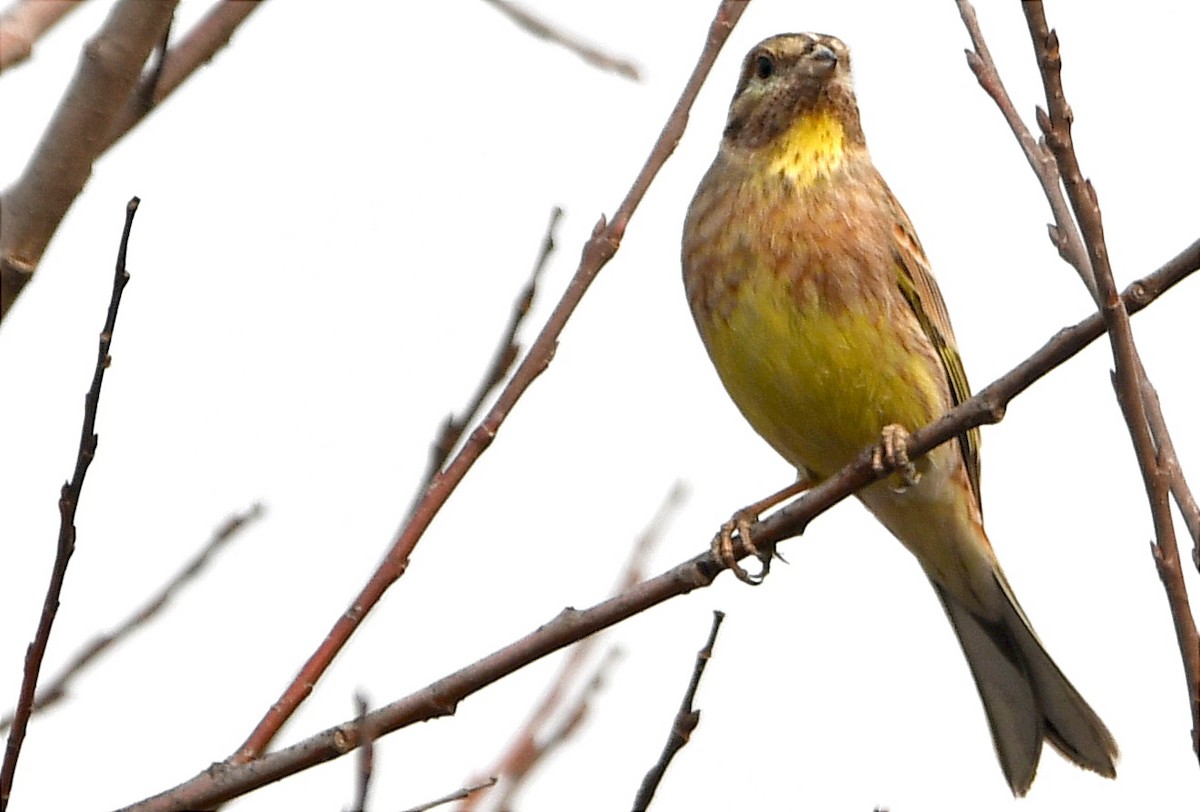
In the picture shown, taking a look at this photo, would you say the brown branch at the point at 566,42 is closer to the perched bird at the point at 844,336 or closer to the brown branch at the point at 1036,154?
the brown branch at the point at 1036,154

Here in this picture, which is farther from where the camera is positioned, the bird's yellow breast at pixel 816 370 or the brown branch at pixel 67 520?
the bird's yellow breast at pixel 816 370

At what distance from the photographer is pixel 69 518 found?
2.85 metres

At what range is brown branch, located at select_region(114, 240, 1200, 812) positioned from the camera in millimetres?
2980

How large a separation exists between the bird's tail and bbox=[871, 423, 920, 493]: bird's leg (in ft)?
2.62

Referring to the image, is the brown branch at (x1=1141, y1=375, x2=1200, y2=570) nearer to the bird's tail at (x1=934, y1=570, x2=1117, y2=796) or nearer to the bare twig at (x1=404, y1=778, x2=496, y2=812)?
the bare twig at (x1=404, y1=778, x2=496, y2=812)

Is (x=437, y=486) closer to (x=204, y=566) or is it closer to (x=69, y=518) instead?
(x=204, y=566)

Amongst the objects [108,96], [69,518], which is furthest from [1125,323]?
[69,518]

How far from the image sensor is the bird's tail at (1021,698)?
18.6 ft

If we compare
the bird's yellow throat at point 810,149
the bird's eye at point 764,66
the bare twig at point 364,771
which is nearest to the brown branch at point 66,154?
the bare twig at point 364,771

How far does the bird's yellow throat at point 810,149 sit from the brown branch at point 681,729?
313 centimetres

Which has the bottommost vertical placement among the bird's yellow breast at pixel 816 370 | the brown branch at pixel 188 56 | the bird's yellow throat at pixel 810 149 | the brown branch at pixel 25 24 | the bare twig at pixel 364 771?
the bare twig at pixel 364 771

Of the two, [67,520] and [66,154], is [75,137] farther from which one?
[67,520]

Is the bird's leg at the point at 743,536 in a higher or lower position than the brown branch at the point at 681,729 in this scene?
higher

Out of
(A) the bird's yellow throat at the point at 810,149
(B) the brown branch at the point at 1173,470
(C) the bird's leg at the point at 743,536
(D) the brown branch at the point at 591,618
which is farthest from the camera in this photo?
(A) the bird's yellow throat at the point at 810,149
